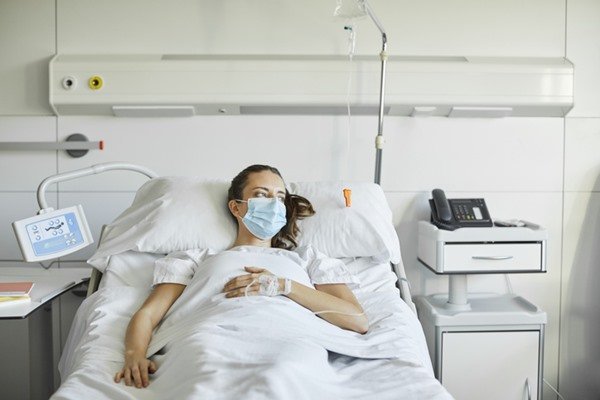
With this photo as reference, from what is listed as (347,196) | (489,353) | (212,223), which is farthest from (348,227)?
(489,353)

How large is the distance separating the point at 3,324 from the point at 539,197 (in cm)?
244

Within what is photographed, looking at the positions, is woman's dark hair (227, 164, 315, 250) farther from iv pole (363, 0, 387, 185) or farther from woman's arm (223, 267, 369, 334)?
iv pole (363, 0, 387, 185)

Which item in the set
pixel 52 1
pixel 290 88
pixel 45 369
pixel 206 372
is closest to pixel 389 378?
pixel 206 372

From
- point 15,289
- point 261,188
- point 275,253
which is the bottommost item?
point 15,289

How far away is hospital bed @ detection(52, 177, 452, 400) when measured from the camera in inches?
49.6

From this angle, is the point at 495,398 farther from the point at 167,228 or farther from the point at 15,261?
the point at 15,261

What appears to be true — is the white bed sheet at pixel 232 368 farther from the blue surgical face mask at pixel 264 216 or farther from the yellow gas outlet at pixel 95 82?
the yellow gas outlet at pixel 95 82

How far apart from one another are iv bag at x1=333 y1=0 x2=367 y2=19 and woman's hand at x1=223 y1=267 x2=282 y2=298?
3.76 feet

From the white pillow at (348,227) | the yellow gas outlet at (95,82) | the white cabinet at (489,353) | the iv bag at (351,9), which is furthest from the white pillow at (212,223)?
the iv bag at (351,9)

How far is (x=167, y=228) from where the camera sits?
2006 mm

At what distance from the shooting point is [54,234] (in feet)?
6.84

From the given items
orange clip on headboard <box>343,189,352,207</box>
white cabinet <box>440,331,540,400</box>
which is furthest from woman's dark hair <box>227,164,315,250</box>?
white cabinet <box>440,331,540,400</box>

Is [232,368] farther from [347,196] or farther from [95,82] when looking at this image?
[95,82]

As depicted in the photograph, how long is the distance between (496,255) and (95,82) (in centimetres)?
180
